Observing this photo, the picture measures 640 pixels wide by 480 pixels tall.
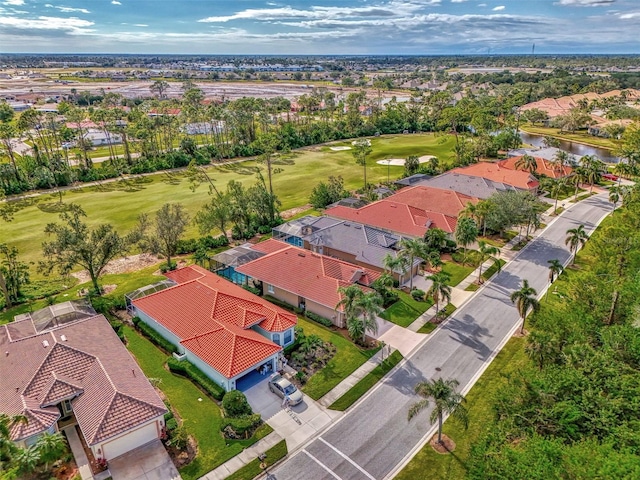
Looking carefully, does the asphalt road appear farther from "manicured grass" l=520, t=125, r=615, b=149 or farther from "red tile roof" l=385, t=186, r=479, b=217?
"manicured grass" l=520, t=125, r=615, b=149

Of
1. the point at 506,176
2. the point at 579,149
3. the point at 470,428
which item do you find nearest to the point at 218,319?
the point at 470,428

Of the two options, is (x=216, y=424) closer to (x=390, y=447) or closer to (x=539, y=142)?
(x=390, y=447)

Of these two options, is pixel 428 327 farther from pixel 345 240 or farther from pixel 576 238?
pixel 576 238

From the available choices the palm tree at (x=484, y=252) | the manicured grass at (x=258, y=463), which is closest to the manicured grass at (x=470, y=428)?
the manicured grass at (x=258, y=463)

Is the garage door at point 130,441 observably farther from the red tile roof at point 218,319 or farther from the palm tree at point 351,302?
the palm tree at point 351,302

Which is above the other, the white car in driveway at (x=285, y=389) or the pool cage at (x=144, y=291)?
the pool cage at (x=144, y=291)

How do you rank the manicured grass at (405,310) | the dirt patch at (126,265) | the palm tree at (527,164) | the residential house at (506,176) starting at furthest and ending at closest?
the palm tree at (527,164) → the residential house at (506,176) → the dirt patch at (126,265) → the manicured grass at (405,310)

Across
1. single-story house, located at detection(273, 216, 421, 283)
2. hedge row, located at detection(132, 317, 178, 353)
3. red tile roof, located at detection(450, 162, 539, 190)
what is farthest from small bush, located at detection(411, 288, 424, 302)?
red tile roof, located at detection(450, 162, 539, 190)

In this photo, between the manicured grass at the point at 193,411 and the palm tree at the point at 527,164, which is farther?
the palm tree at the point at 527,164
